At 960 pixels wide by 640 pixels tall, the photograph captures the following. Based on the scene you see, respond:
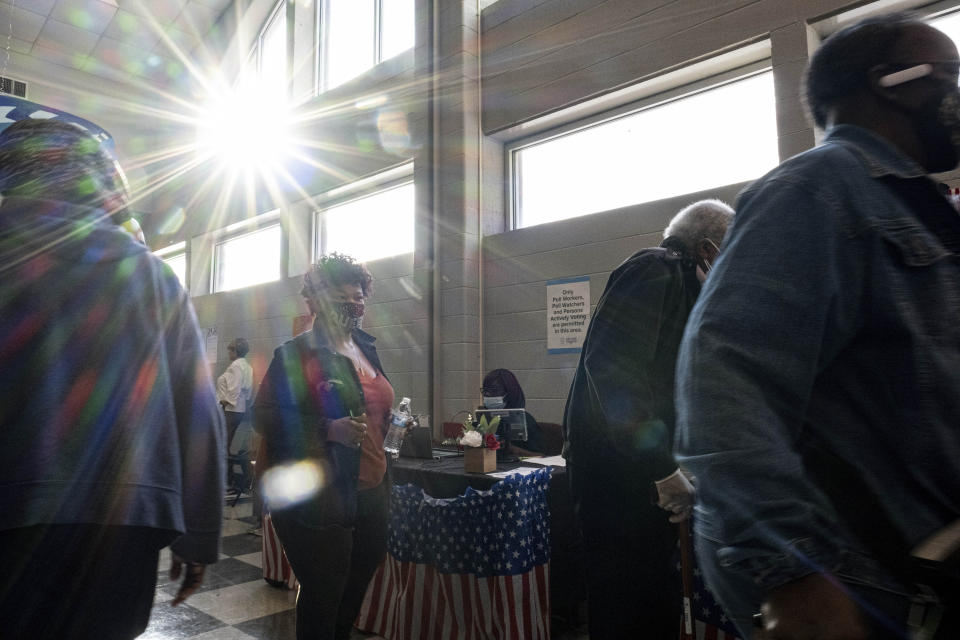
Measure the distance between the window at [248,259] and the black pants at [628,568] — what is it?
250 inches

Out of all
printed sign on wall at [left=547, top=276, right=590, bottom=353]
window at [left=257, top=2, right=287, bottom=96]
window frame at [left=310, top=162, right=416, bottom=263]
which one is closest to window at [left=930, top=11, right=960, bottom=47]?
printed sign on wall at [left=547, top=276, right=590, bottom=353]

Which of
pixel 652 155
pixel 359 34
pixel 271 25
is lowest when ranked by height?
pixel 652 155

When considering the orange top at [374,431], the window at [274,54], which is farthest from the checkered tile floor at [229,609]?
the window at [274,54]

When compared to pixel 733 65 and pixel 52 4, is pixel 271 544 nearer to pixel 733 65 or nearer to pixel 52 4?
pixel 733 65

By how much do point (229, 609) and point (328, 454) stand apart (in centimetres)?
178

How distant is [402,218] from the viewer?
572cm

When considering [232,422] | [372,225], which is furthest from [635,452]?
[232,422]

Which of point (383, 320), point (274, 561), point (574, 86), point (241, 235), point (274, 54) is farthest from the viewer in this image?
point (241, 235)

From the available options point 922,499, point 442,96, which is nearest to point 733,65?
point 442,96

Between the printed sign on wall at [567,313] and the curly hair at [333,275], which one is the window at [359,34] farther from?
the curly hair at [333,275]

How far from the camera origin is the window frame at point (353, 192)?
5664mm

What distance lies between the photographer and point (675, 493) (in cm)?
136

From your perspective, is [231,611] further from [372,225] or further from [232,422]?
[372,225]

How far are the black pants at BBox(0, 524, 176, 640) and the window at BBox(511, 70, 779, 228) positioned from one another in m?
3.53
